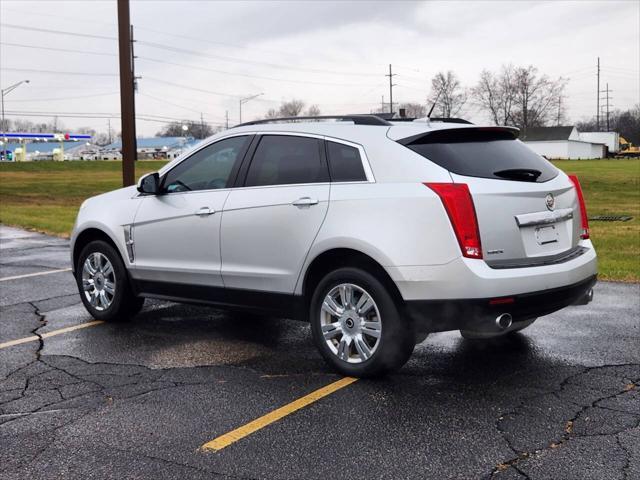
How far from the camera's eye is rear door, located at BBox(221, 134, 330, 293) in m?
5.22

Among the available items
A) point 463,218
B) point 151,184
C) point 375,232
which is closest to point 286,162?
point 375,232

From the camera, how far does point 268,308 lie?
5.55m

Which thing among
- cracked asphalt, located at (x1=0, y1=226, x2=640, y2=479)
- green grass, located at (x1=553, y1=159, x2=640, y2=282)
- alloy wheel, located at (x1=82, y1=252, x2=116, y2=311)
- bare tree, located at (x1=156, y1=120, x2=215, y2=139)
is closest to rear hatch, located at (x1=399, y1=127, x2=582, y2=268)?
cracked asphalt, located at (x1=0, y1=226, x2=640, y2=479)

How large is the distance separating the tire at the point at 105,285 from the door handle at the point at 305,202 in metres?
2.29

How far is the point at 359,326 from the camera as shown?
4.96 meters

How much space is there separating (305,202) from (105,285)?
107 inches

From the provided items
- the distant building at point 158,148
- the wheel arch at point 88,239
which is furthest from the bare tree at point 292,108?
the wheel arch at point 88,239

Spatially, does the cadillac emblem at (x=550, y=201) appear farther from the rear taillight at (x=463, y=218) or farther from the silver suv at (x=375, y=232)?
the rear taillight at (x=463, y=218)

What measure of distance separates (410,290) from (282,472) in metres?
1.58

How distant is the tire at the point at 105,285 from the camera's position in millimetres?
6766

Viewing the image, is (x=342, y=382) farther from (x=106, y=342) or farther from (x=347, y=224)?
(x=106, y=342)

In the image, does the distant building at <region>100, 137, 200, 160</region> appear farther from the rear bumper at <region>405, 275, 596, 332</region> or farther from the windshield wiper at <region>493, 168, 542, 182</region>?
the rear bumper at <region>405, 275, 596, 332</region>

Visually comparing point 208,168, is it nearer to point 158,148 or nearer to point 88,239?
point 88,239

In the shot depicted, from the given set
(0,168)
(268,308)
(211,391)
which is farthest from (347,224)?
(0,168)
